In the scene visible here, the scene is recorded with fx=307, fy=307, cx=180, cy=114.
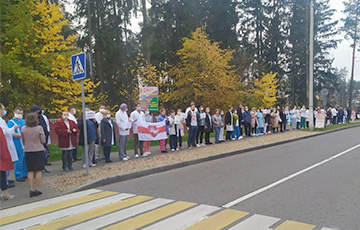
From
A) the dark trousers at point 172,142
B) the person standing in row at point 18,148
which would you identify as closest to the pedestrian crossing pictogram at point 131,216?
the person standing in row at point 18,148

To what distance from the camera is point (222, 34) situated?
1505 inches

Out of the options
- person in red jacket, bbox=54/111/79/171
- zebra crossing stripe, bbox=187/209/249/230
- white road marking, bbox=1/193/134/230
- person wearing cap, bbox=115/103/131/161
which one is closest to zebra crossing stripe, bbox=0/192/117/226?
white road marking, bbox=1/193/134/230

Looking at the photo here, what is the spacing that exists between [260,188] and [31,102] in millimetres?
17071

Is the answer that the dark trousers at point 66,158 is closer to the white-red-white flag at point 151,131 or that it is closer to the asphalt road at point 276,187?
the asphalt road at point 276,187

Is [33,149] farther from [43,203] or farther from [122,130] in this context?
[122,130]

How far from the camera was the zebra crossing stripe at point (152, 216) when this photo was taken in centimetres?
495

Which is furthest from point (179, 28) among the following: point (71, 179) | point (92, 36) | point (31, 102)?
point (71, 179)

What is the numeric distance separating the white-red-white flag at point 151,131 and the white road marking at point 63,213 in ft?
18.8

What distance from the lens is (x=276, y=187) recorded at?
7.13 m

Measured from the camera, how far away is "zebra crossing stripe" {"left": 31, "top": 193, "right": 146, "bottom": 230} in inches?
200

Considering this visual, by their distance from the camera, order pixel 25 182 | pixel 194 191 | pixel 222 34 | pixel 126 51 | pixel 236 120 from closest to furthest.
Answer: pixel 194 191, pixel 25 182, pixel 236 120, pixel 126 51, pixel 222 34

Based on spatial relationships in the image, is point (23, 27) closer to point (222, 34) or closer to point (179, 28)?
point (179, 28)

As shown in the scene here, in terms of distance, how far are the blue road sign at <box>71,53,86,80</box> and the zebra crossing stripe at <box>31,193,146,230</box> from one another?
3852 mm

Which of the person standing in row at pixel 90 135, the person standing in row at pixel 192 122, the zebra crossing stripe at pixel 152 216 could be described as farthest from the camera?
the person standing in row at pixel 192 122
